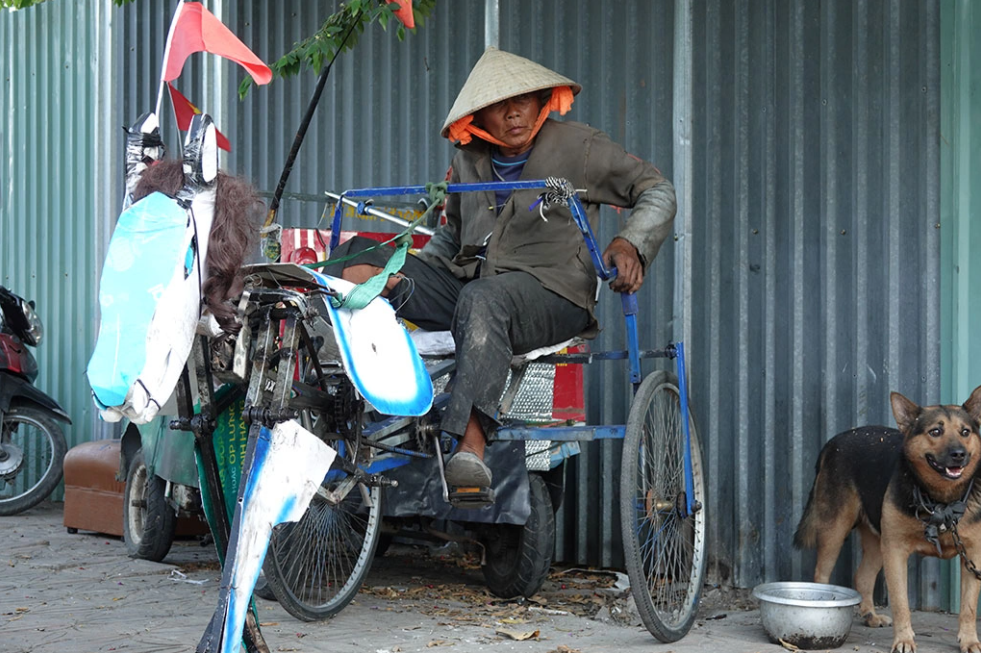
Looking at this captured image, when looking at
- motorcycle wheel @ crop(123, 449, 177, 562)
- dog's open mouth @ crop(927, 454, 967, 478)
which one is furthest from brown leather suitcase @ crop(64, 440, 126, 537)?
dog's open mouth @ crop(927, 454, 967, 478)

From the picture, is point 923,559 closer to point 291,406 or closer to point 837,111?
point 837,111

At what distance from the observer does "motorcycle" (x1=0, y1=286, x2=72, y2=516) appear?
7.45 meters

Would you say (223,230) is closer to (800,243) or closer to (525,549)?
(525,549)

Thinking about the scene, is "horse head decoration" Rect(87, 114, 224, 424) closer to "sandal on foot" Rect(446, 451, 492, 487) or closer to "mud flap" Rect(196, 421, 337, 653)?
"mud flap" Rect(196, 421, 337, 653)

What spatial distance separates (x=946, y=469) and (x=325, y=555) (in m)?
2.44

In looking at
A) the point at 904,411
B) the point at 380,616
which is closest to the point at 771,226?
the point at 904,411

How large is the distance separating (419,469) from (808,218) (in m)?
2.11

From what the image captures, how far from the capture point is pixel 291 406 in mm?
3332

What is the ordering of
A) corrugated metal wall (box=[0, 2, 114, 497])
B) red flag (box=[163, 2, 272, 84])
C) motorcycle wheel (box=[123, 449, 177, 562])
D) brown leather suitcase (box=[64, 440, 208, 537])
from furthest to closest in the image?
corrugated metal wall (box=[0, 2, 114, 497]), brown leather suitcase (box=[64, 440, 208, 537]), motorcycle wheel (box=[123, 449, 177, 562]), red flag (box=[163, 2, 272, 84])

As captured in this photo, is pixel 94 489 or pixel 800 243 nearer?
pixel 800 243

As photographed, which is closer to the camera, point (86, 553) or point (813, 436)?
point (813, 436)

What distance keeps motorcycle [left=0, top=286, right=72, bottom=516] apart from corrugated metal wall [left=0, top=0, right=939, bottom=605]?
3.70 meters

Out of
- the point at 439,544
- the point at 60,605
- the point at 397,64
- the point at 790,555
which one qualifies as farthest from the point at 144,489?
the point at 790,555

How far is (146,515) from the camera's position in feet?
19.0
